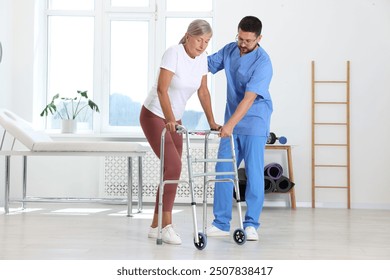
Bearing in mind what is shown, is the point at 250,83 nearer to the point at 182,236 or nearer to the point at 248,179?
the point at 248,179

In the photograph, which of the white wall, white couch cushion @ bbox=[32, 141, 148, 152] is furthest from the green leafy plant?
white couch cushion @ bbox=[32, 141, 148, 152]

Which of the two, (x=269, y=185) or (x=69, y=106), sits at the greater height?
(x=69, y=106)

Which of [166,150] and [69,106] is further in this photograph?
[69,106]

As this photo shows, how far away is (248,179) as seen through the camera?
13.6 feet

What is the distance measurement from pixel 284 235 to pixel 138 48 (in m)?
3.70

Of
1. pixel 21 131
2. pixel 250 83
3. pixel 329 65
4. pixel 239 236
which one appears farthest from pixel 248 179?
pixel 329 65

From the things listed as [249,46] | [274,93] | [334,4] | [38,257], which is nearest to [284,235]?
[249,46]

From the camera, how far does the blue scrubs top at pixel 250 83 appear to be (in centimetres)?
401

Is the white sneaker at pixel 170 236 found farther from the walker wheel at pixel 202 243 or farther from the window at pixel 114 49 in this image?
the window at pixel 114 49

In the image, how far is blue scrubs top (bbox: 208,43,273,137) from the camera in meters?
4.01

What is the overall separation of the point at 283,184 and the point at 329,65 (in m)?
1.37

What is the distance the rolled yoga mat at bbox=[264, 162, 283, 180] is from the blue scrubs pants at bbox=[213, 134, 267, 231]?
94.3 inches

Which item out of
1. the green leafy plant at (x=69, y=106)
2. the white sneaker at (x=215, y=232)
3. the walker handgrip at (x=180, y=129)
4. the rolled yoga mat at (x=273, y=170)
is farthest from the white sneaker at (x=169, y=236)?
the green leafy plant at (x=69, y=106)

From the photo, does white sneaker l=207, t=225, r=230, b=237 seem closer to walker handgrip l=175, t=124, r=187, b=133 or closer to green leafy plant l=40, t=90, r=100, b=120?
walker handgrip l=175, t=124, r=187, b=133
